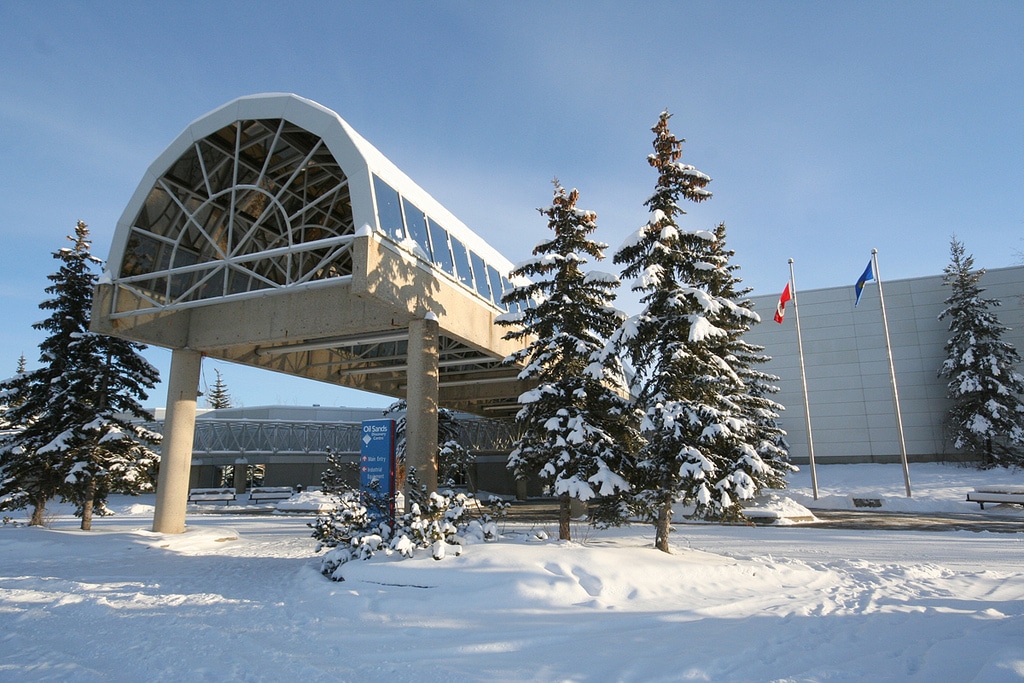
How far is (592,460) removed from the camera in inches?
481

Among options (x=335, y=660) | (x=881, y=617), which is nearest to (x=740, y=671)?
(x=881, y=617)

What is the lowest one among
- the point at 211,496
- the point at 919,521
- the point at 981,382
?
the point at 919,521

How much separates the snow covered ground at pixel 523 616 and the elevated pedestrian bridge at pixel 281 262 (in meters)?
5.80

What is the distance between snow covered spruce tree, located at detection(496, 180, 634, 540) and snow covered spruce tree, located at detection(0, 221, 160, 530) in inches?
493

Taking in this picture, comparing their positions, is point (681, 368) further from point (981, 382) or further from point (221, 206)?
point (981, 382)

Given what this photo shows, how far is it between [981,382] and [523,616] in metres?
36.3

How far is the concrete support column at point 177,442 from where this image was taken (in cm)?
1745

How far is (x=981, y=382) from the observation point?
108 feet

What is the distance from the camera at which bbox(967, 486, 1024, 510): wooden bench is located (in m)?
23.4

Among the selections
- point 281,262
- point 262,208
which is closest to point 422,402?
point 262,208

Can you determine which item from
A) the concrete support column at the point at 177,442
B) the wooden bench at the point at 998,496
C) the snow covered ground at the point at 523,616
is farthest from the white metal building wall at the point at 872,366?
the concrete support column at the point at 177,442

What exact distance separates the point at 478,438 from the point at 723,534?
2690cm

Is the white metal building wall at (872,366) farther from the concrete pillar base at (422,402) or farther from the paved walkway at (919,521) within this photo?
the concrete pillar base at (422,402)

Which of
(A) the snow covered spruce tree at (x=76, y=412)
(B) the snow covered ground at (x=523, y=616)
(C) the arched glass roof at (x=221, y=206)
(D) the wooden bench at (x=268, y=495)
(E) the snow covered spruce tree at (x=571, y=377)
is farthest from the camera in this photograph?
(D) the wooden bench at (x=268, y=495)
